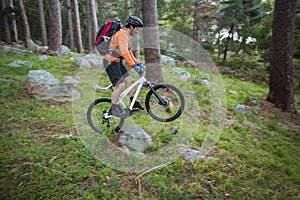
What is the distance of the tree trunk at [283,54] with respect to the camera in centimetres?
701

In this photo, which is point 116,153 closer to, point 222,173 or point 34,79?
point 222,173

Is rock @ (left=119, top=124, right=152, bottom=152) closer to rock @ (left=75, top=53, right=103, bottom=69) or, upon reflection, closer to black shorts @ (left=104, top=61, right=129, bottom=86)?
black shorts @ (left=104, top=61, right=129, bottom=86)

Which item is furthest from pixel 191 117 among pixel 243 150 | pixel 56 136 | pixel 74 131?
pixel 56 136

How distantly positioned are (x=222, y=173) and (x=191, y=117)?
212 centimetres

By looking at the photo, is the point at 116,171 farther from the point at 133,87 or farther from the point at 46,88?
the point at 46,88

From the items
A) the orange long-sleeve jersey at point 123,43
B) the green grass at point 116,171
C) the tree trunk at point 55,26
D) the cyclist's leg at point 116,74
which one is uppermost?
the tree trunk at point 55,26

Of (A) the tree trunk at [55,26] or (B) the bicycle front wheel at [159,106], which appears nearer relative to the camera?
(B) the bicycle front wheel at [159,106]

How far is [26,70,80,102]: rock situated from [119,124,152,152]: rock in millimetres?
2821

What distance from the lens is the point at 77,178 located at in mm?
3402

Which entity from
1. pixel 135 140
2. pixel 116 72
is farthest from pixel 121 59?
pixel 135 140

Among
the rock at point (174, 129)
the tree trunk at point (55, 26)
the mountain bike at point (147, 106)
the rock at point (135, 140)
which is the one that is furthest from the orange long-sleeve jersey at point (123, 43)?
the tree trunk at point (55, 26)

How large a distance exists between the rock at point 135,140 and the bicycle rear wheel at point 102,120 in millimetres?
288

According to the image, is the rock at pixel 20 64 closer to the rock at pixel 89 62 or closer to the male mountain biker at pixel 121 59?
the rock at pixel 89 62

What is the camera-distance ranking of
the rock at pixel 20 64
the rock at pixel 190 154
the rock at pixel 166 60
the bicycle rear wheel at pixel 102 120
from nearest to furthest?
the rock at pixel 190 154
the bicycle rear wheel at pixel 102 120
the rock at pixel 166 60
the rock at pixel 20 64
